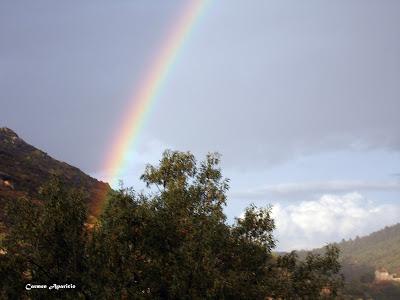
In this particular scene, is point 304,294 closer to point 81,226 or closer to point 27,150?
point 81,226

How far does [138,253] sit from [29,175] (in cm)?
11424

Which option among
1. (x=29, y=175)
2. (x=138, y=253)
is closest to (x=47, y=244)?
(x=138, y=253)

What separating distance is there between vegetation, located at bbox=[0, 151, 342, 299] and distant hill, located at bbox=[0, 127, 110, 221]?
3584 cm

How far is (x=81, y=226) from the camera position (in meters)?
33.1

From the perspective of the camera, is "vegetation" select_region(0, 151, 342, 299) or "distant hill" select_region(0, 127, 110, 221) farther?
"distant hill" select_region(0, 127, 110, 221)

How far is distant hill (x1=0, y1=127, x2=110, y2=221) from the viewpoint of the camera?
115250 mm

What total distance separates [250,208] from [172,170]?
7.55 m

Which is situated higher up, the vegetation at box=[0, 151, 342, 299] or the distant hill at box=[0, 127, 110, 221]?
the distant hill at box=[0, 127, 110, 221]

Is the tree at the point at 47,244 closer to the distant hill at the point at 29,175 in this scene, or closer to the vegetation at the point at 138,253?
the vegetation at the point at 138,253

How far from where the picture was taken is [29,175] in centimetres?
13712

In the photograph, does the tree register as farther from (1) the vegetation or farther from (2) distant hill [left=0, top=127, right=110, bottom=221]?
(2) distant hill [left=0, top=127, right=110, bottom=221]

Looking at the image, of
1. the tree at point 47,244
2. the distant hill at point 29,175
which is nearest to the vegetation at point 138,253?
the tree at point 47,244

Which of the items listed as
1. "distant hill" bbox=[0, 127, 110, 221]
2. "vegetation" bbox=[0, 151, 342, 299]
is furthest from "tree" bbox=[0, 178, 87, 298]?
"distant hill" bbox=[0, 127, 110, 221]

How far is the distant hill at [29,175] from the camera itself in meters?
115
